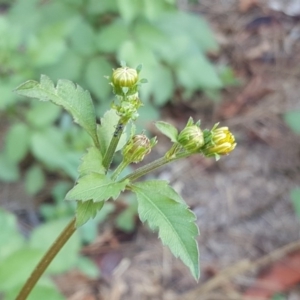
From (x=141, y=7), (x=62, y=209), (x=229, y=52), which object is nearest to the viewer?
(x=62, y=209)

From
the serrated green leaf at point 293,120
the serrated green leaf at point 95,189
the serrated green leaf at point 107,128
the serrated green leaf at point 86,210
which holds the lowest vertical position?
the serrated green leaf at point 293,120

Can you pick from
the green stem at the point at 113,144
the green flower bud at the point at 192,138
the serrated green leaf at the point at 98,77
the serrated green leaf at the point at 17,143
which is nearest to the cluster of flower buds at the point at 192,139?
the green flower bud at the point at 192,138

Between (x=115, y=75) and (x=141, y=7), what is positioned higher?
(x=115, y=75)

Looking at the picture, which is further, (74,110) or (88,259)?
(88,259)

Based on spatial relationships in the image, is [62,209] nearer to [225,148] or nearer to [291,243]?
[291,243]

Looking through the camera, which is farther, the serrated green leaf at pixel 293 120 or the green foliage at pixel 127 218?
the serrated green leaf at pixel 293 120

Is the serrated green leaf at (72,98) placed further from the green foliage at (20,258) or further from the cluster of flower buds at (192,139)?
the green foliage at (20,258)

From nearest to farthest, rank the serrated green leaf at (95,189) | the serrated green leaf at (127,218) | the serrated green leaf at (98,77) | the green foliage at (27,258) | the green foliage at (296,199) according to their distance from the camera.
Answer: the serrated green leaf at (95,189)
the green foliage at (27,258)
the green foliage at (296,199)
the serrated green leaf at (127,218)
the serrated green leaf at (98,77)

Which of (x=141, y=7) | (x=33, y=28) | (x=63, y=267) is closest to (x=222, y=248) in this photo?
(x=63, y=267)
